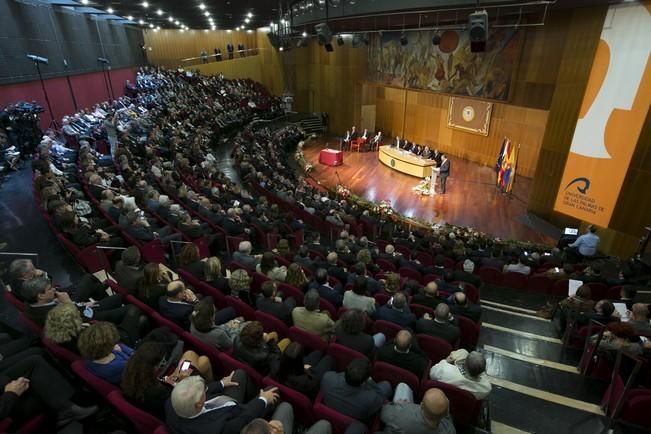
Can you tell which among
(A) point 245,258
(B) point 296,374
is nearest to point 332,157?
(A) point 245,258

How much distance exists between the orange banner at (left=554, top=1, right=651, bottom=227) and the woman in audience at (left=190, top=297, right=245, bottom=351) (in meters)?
8.30

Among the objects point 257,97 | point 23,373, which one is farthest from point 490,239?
point 257,97

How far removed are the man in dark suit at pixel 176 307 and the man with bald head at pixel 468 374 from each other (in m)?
2.12

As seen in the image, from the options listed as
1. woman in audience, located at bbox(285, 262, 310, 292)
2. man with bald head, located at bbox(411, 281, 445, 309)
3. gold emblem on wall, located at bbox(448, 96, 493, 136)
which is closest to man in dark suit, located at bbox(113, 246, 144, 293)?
woman in audience, located at bbox(285, 262, 310, 292)

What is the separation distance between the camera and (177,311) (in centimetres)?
320

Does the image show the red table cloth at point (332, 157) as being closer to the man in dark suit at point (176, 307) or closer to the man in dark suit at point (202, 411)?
the man in dark suit at point (176, 307)

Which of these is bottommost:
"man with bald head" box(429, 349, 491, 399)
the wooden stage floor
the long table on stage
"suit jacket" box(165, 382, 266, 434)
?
the wooden stage floor

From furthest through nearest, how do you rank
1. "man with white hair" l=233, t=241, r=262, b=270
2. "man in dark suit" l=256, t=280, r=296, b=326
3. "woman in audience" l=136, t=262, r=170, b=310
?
"man with white hair" l=233, t=241, r=262, b=270 < "man in dark suit" l=256, t=280, r=296, b=326 < "woman in audience" l=136, t=262, r=170, b=310

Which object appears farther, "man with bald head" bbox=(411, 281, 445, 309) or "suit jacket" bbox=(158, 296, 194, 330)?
"man with bald head" bbox=(411, 281, 445, 309)

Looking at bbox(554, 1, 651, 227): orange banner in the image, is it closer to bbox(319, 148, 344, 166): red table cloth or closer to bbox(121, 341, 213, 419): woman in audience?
bbox(319, 148, 344, 166): red table cloth

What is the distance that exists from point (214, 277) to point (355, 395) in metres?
2.16

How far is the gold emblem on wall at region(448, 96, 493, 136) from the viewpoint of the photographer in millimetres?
15102

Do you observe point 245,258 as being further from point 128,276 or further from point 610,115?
point 610,115

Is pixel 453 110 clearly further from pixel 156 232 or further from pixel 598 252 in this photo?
pixel 156 232
